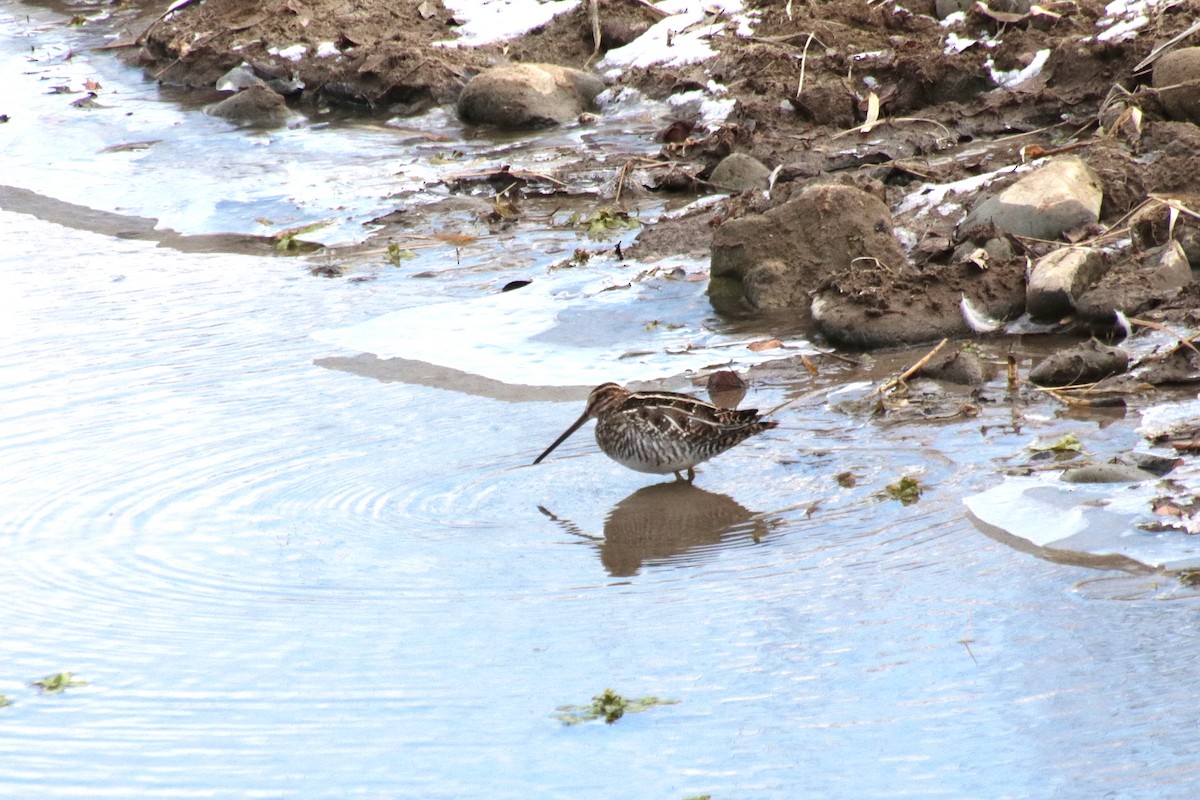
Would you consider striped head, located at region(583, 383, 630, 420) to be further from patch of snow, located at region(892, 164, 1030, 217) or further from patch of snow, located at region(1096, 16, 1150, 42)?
patch of snow, located at region(1096, 16, 1150, 42)

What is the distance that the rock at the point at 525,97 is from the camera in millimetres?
14984

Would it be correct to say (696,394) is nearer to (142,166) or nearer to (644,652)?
(644,652)

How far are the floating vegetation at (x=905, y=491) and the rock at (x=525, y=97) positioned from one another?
9.57 metres

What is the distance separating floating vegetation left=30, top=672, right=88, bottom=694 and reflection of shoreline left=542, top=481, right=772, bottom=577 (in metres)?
2.02

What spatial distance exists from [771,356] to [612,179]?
4.53 metres

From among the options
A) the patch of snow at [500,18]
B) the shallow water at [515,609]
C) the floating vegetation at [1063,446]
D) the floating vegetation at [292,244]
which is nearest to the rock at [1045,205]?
the shallow water at [515,609]

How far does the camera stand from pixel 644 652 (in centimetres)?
493

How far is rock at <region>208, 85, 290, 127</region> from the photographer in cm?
1582

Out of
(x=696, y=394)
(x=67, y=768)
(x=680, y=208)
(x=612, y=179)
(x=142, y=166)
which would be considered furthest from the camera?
(x=142, y=166)

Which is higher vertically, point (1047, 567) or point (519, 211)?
point (1047, 567)

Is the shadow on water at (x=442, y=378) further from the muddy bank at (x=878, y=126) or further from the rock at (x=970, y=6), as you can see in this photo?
the rock at (x=970, y=6)

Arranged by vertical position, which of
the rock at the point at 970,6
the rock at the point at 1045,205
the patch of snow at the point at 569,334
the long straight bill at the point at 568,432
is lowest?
the patch of snow at the point at 569,334

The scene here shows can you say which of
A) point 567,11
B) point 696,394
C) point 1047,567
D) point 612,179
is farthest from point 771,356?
point 567,11

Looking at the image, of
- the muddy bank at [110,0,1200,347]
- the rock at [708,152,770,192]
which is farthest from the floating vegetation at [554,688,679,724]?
the rock at [708,152,770,192]
